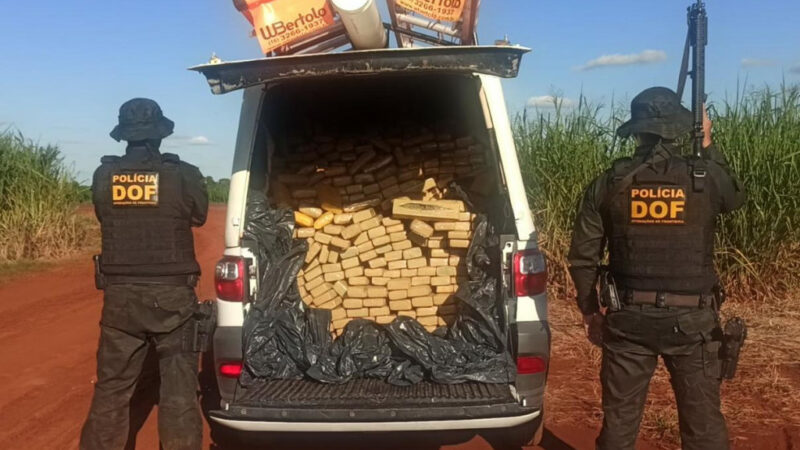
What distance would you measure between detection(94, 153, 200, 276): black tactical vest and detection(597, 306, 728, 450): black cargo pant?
237 cm

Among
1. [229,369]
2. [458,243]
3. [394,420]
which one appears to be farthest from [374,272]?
[394,420]

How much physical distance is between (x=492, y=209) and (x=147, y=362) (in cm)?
331

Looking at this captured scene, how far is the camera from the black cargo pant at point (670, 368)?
3.57 metres

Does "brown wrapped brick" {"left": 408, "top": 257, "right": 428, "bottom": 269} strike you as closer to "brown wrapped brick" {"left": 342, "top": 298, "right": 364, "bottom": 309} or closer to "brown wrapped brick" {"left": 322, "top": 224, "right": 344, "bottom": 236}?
"brown wrapped brick" {"left": 342, "top": 298, "right": 364, "bottom": 309}

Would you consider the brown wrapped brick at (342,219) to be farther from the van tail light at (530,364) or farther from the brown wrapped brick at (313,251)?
the van tail light at (530,364)

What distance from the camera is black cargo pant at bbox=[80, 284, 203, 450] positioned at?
164 inches

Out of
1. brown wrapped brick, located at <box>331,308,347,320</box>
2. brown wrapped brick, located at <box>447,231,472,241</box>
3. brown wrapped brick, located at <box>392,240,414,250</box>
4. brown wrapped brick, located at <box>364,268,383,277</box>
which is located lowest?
brown wrapped brick, located at <box>331,308,347,320</box>

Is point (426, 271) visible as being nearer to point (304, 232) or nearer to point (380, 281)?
point (380, 281)

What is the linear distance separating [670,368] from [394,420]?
4.47 feet

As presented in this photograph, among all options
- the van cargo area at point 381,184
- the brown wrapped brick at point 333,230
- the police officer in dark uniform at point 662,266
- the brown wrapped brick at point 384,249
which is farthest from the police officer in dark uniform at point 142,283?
the police officer in dark uniform at point 662,266

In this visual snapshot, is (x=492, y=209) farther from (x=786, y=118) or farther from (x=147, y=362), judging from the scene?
(x=786, y=118)

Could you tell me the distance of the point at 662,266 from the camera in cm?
358

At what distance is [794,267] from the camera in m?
7.64

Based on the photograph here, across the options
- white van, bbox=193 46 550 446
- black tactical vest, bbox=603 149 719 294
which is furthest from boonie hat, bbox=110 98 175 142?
black tactical vest, bbox=603 149 719 294
